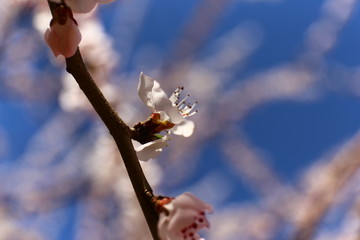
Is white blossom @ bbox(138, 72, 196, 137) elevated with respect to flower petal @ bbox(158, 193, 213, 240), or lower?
elevated

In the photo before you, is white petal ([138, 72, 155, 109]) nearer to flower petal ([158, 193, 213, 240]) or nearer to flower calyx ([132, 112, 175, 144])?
flower calyx ([132, 112, 175, 144])

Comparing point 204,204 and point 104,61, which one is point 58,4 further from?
point 104,61

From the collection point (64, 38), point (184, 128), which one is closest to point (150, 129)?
point (184, 128)

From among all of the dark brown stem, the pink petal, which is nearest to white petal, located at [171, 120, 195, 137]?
the dark brown stem

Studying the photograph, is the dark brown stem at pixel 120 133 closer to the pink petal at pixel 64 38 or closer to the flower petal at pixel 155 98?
the pink petal at pixel 64 38

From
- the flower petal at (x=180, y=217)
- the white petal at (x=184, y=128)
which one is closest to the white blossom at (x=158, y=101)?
the white petal at (x=184, y=128)

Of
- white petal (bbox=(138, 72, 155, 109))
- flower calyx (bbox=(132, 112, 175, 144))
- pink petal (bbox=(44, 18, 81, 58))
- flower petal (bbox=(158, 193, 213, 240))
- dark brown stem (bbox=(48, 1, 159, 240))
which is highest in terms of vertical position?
white petal (bbox=(138, 72, 155, 109))
